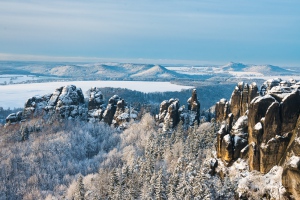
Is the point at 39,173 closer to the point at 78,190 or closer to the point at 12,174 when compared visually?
the point at 12,174

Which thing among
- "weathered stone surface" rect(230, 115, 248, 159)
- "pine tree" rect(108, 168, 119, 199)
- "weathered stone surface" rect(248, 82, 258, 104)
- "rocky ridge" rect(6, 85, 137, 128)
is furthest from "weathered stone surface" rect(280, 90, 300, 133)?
"rocky ridge" rect(6, 85, 137, 128)

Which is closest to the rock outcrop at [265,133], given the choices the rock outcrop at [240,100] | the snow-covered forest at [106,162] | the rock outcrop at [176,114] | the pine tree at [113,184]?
the snow-covered forest at [106,162]

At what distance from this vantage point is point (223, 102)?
4663 inches

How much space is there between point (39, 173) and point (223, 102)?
70505mm

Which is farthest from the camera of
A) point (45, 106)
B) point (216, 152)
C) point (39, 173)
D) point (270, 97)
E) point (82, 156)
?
point (45, 106)

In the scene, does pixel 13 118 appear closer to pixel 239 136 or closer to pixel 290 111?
pixel 239 136

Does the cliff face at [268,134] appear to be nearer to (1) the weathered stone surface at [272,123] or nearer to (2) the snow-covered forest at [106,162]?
(1) the weathered stone surface at [272,123]

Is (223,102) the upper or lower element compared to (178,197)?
upper

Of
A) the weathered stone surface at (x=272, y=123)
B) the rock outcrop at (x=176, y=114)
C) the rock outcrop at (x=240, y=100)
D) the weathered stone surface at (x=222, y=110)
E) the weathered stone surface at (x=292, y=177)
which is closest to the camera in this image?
the weathered stone surface at (x=292, y=177)

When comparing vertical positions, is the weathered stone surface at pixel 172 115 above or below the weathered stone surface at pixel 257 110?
below

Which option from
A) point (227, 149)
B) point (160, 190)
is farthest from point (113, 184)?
point (227, 149)

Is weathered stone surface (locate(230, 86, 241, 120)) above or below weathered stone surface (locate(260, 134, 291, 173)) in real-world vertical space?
above

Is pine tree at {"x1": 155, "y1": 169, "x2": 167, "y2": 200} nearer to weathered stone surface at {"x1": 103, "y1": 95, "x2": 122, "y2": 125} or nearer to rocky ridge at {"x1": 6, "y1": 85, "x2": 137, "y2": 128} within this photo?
rocky ridge at {"x1": 6, "y1": 85, "x2": 137, "y2": 128}

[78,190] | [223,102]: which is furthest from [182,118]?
[78,190]
